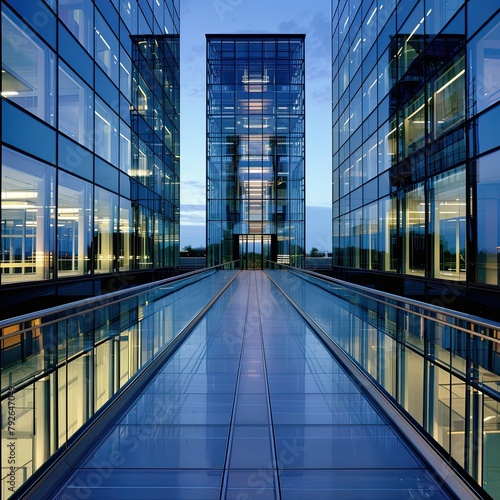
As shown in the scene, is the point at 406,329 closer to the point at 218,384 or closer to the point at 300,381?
the point at 300,381

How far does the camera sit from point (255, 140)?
3547 cm

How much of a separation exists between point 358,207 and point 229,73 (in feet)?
69.2

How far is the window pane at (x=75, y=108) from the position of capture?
35.1ft

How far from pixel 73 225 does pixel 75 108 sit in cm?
326

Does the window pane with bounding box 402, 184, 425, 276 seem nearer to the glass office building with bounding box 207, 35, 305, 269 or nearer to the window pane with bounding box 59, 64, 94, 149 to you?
the window pane with bounding box 59, 64, 94, 149

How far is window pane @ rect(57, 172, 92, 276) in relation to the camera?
1066cm

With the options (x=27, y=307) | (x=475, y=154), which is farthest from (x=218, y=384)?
(x=475, y=154)

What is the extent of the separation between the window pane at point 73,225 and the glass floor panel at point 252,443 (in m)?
5.87

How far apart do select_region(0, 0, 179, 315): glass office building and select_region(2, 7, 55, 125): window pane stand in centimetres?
2

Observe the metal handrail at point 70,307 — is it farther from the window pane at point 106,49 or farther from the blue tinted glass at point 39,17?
the window pane at point 106,49

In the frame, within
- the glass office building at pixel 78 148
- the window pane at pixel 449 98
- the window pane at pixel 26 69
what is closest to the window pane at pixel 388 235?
the window pane at pixel 449 98

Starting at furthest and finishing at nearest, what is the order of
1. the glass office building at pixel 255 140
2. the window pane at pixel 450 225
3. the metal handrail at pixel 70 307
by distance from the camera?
the glass office building at pixel 255 140
the window pane at pixel 450 225
the metal handrail at pixel 70 307

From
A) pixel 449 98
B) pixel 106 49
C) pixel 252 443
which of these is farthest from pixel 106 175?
pixel 252 443

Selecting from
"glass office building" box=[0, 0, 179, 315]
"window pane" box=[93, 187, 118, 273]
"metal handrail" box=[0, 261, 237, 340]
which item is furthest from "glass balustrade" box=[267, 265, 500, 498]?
"window pane" box=[93, 187, 118, 273]
